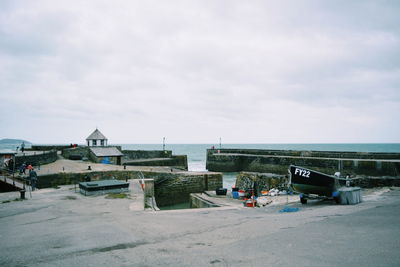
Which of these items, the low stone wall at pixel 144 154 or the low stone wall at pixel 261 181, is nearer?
the low stone wall at pixel 261 181

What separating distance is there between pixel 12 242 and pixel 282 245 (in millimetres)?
7073

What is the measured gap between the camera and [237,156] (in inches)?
2068

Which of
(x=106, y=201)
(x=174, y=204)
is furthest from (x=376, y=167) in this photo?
(x=106, y=201)

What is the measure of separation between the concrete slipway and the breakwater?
2489 centimetres

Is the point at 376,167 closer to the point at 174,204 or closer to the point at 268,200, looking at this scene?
the point at 268,200

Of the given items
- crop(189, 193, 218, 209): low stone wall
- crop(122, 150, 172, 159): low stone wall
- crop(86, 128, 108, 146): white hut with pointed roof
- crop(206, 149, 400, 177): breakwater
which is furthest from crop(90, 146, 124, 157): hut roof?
crop(206, 149, 400, 177): breakwater

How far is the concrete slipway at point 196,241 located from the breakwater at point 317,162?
81.6ft

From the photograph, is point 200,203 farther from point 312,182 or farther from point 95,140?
point 95,140

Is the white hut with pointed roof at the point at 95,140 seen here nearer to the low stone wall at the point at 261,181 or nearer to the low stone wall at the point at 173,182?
the low stone wall at the point at 173,182

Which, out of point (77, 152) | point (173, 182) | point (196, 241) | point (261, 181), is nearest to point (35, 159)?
point (77, 152)

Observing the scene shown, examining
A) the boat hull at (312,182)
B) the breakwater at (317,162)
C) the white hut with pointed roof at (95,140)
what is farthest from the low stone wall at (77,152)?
the boat hull at (312,182)

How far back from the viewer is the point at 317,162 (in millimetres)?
36906

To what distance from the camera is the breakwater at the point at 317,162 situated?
103 feet

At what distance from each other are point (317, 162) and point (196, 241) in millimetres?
34735
